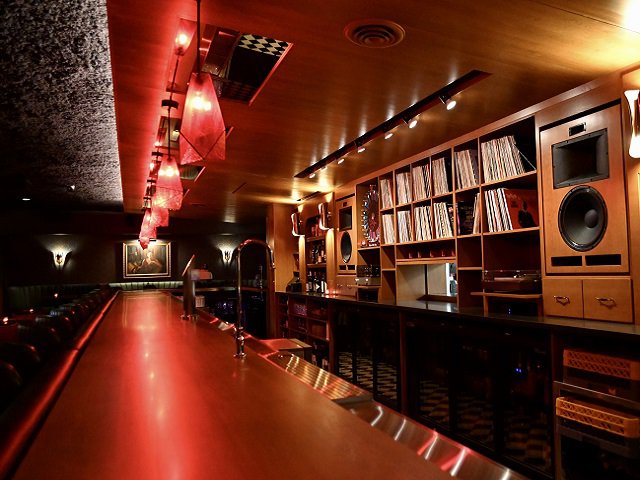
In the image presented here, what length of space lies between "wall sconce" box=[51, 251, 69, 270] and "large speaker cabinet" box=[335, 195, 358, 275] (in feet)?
28.6

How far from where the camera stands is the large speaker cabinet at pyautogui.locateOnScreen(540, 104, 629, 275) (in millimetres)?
2869

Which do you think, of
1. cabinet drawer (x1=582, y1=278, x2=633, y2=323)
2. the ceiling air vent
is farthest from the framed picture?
cabinet drawer (x1=582, y1=278, x2=633, y2=323)

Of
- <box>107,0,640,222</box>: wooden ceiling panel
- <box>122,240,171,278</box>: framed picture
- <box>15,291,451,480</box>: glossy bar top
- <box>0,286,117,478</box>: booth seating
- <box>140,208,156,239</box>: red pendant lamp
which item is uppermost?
<box>107,0,640,222</box>: wooden ceiling panel

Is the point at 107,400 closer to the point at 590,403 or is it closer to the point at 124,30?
the point at 124,30

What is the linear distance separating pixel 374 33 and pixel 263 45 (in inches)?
29.7

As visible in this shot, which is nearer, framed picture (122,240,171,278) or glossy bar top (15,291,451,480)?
glossy bar top (15,291,451,480)

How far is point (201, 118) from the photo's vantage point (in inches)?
82.6

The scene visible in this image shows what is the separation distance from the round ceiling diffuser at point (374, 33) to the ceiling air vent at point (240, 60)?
1.30ft

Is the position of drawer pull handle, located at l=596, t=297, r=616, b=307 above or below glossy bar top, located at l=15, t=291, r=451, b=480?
above

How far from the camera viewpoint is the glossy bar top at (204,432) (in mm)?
916

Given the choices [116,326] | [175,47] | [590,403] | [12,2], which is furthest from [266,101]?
[590,403]

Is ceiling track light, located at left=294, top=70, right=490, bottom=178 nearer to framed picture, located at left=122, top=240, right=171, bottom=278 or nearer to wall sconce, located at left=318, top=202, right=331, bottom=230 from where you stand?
wall sconce, located at left=318, top=202, right=331, bottom=230

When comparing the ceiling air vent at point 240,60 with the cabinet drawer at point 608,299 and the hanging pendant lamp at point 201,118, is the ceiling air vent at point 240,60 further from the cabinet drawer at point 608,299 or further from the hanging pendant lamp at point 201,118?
the cabinet drawer at point 608,299

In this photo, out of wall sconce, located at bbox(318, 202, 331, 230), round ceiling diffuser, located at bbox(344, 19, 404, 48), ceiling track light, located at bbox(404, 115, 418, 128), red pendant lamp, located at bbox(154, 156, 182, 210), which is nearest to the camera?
round ceiling diffuser, located at bbox(344, 19, 404, 48)
